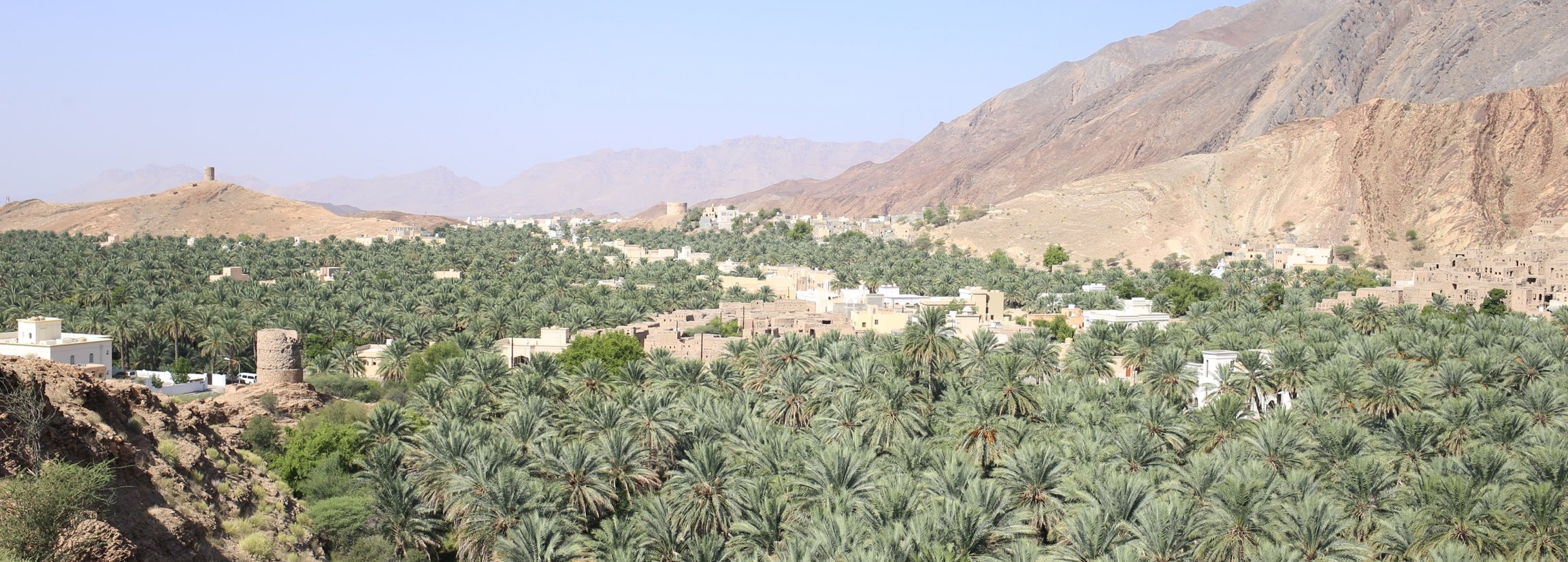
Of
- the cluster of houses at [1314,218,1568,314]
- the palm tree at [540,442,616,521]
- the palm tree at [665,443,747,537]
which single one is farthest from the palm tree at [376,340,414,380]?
the cluster of houses at [1314,218,1568,314]

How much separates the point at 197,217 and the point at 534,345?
94.5m

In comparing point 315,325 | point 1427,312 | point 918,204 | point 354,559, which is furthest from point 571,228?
point 354,559

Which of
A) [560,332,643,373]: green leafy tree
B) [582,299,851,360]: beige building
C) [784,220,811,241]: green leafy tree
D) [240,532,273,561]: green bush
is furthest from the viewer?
[784,220,811,241]: green leafy tree

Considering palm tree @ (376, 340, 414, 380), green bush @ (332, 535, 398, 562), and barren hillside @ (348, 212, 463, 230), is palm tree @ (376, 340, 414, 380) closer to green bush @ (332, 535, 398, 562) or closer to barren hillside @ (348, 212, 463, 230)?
green bush @ (332, 535, 398, 562)

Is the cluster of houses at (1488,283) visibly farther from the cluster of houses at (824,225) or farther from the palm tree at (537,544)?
the cluster of houses at (824,225)

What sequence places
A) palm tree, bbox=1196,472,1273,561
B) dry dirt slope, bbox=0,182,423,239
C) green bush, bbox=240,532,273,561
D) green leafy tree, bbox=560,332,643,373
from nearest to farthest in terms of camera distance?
green bush, bbox=240,532,273,561, palm tree, bbox=1196,472,1273,561, green leafy tree, bbox=560,332,643,373, dry dirt slope, bbox=0,182,423,239

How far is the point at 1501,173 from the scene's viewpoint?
95438 millimetres

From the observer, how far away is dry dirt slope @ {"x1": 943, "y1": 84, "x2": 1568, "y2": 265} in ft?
302

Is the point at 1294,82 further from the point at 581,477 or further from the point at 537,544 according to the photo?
the point at 537,544

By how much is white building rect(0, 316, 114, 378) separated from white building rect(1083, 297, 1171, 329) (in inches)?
→ 1311

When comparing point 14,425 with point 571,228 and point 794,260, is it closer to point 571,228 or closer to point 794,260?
point 794,260

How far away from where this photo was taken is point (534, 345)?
4616 centimetres

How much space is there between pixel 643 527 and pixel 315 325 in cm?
3139

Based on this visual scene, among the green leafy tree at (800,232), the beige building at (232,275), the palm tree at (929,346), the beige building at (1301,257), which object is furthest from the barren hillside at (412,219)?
the palm tree at (929,346)
